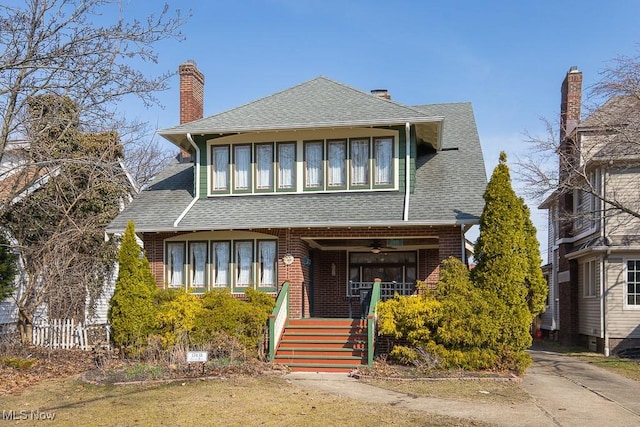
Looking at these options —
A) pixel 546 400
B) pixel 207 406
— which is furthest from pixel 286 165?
pixel 546 400

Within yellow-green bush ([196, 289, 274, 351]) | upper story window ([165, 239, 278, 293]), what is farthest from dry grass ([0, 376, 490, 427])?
upper story window ([165, 239, 278, 293])

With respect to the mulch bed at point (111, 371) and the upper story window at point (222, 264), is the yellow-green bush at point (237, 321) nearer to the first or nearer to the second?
the mulch bed at point (111, 371)

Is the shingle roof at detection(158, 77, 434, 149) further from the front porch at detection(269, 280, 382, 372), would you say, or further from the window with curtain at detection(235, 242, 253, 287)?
the front porch at detection(269, 280, 382, 372)

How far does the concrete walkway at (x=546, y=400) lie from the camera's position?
9352 mm

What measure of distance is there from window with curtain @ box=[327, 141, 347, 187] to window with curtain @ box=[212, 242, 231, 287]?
11.1ft

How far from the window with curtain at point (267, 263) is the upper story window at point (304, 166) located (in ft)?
5.56

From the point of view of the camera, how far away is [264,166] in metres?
18.0

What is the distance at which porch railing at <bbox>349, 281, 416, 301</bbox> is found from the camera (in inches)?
714

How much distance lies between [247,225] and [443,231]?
5.00 meters

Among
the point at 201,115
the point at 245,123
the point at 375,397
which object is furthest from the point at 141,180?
the point at 375,397

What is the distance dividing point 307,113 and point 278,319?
19.7ft

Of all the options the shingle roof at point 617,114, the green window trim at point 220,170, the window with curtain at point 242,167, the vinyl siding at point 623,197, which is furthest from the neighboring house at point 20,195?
the vinyl siding at point 623,197

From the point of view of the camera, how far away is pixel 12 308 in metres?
19.0

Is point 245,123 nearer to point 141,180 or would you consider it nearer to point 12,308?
point 12,308
